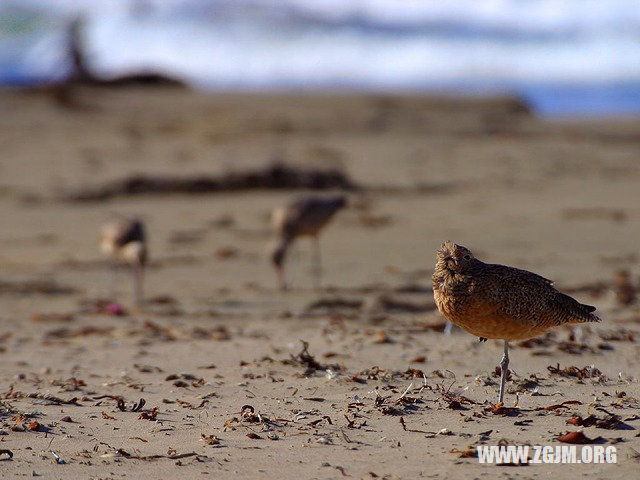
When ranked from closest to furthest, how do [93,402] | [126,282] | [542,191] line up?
[93,402]
[126,282]
[542,191]

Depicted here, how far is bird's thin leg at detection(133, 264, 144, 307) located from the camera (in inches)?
424

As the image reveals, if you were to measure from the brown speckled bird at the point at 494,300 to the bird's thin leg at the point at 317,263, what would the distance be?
5861 millimetres

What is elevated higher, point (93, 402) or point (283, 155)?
point (283, 155)

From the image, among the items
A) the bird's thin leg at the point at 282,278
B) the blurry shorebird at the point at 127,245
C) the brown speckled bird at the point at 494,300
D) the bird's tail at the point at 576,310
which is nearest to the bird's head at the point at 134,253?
the blurry shorebird at the point at 127,245

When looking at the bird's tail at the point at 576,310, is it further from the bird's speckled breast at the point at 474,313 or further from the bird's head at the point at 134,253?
the bird's head at the point at 134,253

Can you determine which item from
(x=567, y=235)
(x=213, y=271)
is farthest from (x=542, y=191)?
(x=213, y=271)

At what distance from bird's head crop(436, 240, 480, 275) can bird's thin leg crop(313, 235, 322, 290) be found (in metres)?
5.84

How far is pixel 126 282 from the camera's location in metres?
11.8

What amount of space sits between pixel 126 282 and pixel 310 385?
235 inches

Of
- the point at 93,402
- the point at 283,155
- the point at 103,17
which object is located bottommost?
the point at 93,402

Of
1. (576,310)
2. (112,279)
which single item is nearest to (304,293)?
(112,279)

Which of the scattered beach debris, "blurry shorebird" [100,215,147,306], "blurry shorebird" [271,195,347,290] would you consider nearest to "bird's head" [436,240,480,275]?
"blurry shorebird" [100,215,147,306]

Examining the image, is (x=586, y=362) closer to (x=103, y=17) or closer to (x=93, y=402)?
(x=93, y=402)

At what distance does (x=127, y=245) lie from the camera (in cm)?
1145
